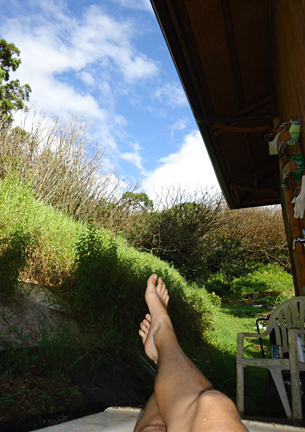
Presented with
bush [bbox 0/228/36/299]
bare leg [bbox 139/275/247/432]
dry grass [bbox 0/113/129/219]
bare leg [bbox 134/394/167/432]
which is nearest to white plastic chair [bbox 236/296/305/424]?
bare leg [bbox 139/275/247/432]

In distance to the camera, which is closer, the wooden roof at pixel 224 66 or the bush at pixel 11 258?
the wooden roof at pixel 224 66

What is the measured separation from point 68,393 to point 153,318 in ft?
4.39

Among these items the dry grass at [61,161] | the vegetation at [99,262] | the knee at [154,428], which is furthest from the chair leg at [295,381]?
the dry grass at [61,161]

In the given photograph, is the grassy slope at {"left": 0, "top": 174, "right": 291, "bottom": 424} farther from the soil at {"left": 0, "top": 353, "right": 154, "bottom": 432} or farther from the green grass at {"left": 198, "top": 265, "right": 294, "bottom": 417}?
the soil at {"left": 0, "top": 353, "right": 154, "bottom": 432}

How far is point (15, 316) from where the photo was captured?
→ 284cm

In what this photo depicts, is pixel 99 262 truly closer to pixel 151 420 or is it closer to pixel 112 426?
pixel 112 426

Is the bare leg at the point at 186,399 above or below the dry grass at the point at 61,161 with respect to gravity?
below

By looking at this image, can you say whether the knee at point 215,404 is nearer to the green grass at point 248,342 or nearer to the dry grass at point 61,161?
the green grass at point 248,342

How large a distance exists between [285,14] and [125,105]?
17.6ft

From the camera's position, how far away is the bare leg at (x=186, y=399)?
2.41ft

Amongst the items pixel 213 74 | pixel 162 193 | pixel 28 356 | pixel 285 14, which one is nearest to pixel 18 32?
pixel 162 193

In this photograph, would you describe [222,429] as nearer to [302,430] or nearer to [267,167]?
[302,430]

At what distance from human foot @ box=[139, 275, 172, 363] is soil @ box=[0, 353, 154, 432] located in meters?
1.04

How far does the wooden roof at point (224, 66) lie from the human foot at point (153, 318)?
2156mm
